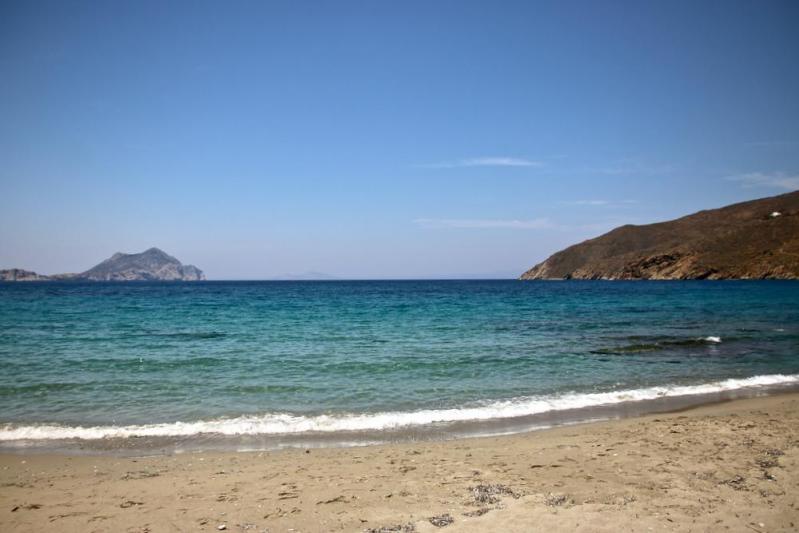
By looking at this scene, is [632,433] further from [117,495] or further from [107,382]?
[107,382]

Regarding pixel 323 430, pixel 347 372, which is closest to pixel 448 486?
pixel 323 430

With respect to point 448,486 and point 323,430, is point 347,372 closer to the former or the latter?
point 323,430

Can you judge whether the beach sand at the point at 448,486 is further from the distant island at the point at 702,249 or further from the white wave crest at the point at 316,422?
the distant island at the point at 702,249

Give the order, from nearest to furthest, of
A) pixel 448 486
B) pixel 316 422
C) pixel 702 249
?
→ pixel 448 486 < pixel 316 422 < pixel 702 249

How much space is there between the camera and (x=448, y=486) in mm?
6762

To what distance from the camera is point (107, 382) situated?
14.6 meters

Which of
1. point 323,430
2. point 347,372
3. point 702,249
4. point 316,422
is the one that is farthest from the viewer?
point 702,249

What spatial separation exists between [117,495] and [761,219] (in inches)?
6195

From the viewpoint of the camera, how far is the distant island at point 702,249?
355ft

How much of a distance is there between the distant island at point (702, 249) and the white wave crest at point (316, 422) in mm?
113797

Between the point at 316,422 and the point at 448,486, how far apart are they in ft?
16.1

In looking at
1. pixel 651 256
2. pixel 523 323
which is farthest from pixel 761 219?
pixel 523 323

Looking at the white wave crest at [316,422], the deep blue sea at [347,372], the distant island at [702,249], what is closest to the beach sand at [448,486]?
the white wave crest at [316,422]

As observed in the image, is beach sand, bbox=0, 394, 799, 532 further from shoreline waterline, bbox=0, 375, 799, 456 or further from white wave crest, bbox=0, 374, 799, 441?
white wave crest, bbox=0, 374, 799, 441
